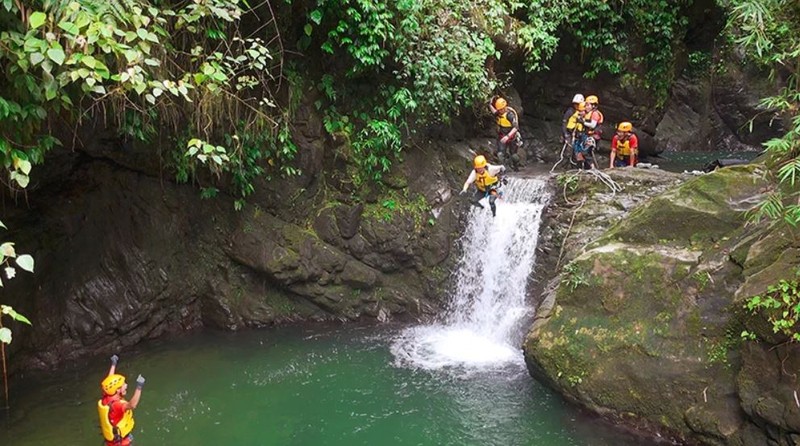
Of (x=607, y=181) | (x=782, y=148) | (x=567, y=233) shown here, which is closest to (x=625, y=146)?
(x=607, y=181)

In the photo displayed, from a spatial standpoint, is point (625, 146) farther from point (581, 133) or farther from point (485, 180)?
point (485, 180)

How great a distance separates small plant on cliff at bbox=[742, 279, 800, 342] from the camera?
519 cm

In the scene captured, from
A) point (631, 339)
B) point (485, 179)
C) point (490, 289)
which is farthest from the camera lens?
point (490, 289)

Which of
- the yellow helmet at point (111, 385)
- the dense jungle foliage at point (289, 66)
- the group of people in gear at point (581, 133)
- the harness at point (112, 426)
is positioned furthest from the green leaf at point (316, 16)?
the harness at point (112, 426)

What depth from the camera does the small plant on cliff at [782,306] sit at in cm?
519

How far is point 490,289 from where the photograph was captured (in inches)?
397

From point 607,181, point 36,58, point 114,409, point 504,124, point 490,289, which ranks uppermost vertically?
point 504,124

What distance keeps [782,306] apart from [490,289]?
17.0 feet

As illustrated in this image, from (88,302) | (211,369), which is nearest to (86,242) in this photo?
(88,302)

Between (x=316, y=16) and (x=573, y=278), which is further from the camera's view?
(x=316, y=16)

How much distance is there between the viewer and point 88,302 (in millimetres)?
8977

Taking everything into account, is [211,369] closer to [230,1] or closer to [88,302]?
[88,302]

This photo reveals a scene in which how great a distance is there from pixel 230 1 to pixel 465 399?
212 inches

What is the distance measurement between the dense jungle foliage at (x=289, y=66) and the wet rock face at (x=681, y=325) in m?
0.99
